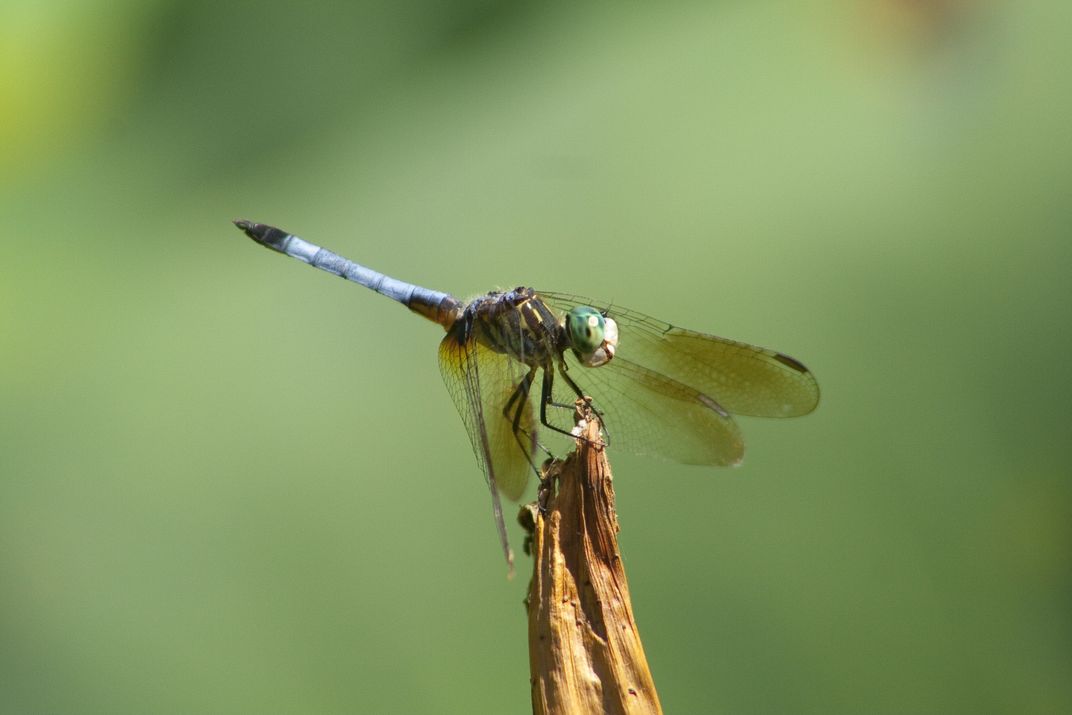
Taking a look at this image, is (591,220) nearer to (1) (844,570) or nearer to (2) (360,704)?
(1) (844,570)

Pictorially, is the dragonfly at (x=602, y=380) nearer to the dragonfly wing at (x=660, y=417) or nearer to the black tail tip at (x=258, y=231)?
the dragonfly wing at (x=660, y=417)

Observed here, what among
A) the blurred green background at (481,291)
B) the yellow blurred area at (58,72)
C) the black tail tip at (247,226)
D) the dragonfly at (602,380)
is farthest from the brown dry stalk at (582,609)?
the yellow blurred area at (58,72)

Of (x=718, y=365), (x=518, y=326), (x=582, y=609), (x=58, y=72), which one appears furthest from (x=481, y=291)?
(x=58, y=72)

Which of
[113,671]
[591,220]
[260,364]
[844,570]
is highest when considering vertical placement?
[591,220]

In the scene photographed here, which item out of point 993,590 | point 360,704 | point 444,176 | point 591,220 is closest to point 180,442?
point 360,704

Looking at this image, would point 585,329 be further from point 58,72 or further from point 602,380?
point 58,72

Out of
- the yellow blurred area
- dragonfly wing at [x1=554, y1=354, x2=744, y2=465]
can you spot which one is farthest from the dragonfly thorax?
the yellow blurred area

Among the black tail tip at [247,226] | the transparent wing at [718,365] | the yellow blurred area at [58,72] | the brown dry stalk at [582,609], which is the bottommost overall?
the brown dry stalk at [582,609]
